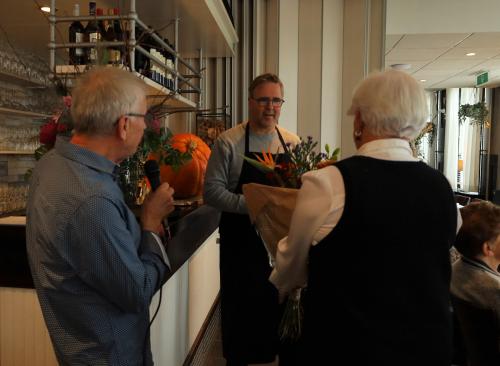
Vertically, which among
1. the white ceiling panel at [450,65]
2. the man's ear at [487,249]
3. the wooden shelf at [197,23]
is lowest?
the man's ear at [487,249]

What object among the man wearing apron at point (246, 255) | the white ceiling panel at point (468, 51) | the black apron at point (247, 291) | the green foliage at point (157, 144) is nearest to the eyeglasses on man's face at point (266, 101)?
the man wearing apron at point (246, 255)

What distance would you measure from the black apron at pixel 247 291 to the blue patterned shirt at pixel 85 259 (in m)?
1.07

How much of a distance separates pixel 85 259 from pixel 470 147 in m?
11.6

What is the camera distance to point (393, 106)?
A: 3.67ft

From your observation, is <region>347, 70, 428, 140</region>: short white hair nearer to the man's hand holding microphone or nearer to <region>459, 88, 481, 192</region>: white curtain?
the man's hand holding microphone

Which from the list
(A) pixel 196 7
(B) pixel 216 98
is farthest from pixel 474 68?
(A) pixel 196 7

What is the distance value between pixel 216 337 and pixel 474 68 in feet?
26.2

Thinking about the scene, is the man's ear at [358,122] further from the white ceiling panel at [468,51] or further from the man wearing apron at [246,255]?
the white ceiling panel at [468,51]

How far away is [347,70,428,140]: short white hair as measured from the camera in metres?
1.12

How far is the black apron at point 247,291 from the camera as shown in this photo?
7.18 ft

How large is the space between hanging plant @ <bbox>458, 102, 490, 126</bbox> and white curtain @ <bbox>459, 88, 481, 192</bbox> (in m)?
0.39

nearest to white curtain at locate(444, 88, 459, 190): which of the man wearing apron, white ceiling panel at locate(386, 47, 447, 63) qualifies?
white ceiling panel at locate(386, 47, 447, 63)

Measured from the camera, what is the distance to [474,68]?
8586 millimetres

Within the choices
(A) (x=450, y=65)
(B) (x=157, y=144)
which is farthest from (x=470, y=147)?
(B) (x=157, y=144)
